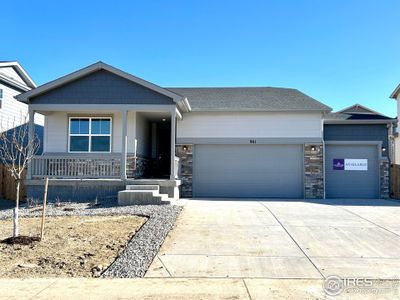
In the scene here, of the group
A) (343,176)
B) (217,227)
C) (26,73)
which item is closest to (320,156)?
(343,176)

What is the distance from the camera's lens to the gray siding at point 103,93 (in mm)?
12961

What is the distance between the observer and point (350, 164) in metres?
15.3

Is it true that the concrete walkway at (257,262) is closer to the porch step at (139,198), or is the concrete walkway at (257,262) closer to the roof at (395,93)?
the porch step at (139,198)

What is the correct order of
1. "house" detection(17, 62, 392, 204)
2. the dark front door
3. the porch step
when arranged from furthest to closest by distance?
1. the dark front door
2. "house" detection(17, 62, 392, 204)
3. the porch step

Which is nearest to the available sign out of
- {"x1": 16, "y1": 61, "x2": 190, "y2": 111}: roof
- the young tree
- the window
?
{"x1": 16, "y1": 61, "x2": 190, "y2": 111}: roof

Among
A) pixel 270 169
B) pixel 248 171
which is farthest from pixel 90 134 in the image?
pixel 270 169

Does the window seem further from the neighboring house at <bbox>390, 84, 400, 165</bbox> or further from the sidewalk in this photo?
the neighboring house at <bbox>390, 84, 400, 165</bbox>

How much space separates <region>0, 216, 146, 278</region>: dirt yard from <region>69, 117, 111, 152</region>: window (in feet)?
17.1

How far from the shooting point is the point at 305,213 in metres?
10.8

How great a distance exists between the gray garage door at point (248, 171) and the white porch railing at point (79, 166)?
381cm

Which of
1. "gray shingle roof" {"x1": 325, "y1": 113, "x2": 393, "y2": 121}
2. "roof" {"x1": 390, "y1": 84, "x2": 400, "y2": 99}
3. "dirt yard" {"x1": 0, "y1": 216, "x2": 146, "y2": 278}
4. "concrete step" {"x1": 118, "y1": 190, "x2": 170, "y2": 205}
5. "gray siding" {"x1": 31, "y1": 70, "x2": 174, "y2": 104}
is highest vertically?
"roof" {"x1": 390, "y1": 84, "x2": 400, "y2": 99}

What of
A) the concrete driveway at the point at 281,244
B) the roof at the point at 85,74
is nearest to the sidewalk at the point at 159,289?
the concrete driveway at the point at 281,244

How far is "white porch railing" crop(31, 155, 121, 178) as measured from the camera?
512 inches

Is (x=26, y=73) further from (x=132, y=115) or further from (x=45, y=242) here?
(x=45, y=242)
